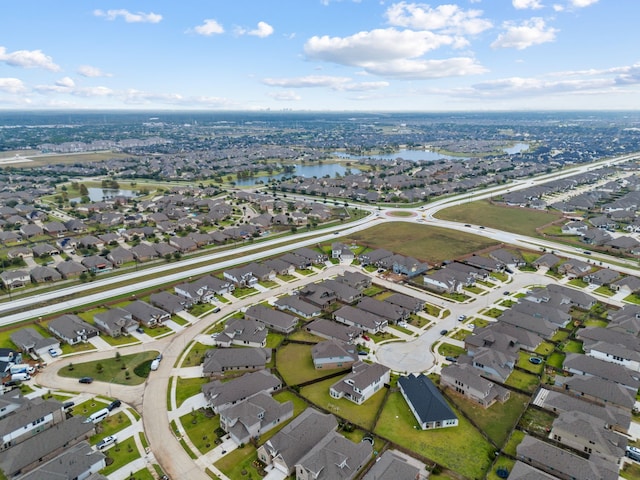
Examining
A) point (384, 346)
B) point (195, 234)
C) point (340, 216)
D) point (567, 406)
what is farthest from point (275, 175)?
point (567, 406)

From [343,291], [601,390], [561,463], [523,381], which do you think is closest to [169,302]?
[343,291]

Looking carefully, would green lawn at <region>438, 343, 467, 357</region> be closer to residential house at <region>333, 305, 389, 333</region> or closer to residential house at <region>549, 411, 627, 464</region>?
residential house at <region>333, 305, 389, 333</region>

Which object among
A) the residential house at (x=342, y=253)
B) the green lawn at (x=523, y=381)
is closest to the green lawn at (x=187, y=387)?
the green lawn at (x=523, y=381)

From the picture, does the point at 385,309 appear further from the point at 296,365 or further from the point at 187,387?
the point at 187,387

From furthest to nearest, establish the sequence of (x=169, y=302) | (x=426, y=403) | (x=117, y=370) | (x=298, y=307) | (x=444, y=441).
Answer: (x=169, y=302), (x=298, y=307), (x=117, y=370), (x=426, y=403), (x=444, y=441)

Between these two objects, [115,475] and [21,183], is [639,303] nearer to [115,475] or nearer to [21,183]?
[115,475]

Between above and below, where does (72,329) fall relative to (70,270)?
below
